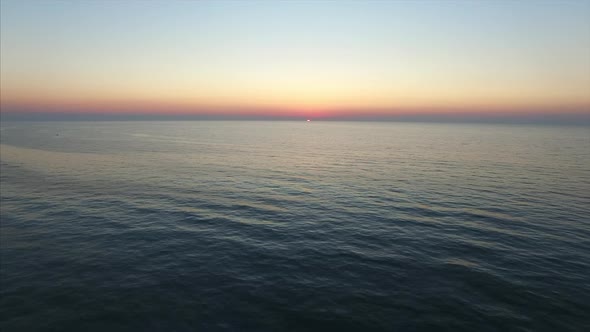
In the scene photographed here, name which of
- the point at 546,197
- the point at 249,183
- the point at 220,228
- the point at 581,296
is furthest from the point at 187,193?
the point at 546,197

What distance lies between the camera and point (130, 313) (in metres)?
25.6

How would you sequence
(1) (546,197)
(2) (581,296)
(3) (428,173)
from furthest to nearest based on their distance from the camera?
→ (3) (428,173) → (1) (546,197) → (2) (581,296)

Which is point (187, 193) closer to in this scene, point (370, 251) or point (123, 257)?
point (123, 257)

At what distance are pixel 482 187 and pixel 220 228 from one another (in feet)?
191

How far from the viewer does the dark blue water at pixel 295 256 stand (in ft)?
82.9

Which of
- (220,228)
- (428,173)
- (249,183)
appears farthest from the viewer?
(428,173)

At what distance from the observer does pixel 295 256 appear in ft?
118

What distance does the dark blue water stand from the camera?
25.3 metres

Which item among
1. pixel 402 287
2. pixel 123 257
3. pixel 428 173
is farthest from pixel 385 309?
pixel 428 173

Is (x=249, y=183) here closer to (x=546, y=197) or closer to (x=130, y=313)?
(x=130, y=313)

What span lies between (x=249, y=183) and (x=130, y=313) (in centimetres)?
4887

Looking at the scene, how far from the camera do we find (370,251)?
37000mm

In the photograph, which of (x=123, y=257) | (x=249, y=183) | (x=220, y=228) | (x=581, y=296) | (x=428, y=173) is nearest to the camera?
(x=581, y=296)

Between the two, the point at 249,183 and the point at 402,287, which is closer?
the point at 402,287
